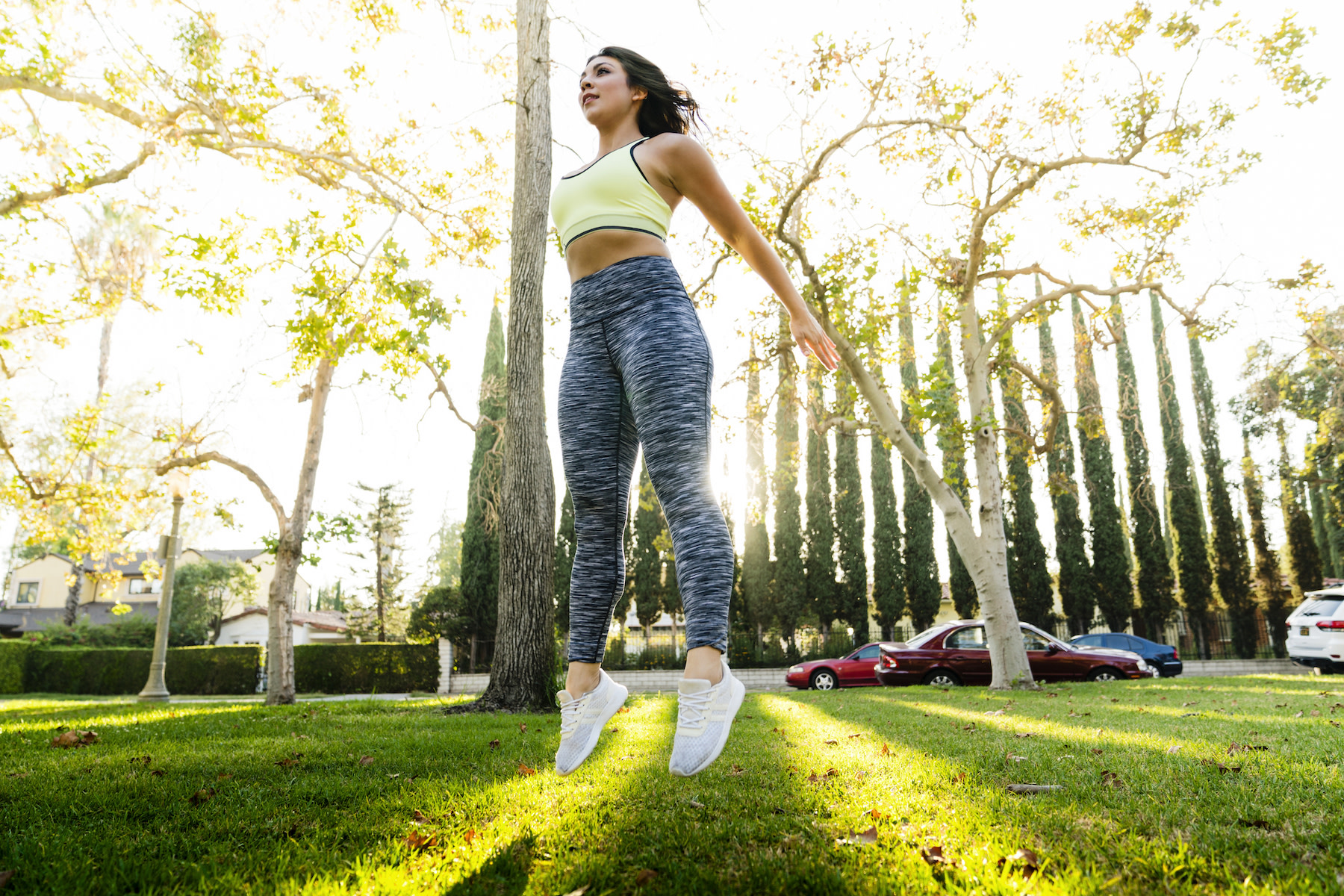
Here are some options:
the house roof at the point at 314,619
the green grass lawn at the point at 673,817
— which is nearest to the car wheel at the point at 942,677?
the green grass lawn at the point at 673,817

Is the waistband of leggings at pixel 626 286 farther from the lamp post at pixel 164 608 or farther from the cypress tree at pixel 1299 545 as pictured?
the cypress tree at pixel 1299 545

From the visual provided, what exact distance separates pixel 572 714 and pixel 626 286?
4.14ft

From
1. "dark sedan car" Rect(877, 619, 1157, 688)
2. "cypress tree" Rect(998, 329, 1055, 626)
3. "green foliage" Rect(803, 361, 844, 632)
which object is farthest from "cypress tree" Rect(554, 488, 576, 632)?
"cypress tree" Rect(998, 329, 1055, 626)

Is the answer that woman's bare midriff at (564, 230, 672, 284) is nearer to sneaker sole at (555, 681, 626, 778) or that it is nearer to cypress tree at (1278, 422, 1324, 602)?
sneaker sole at (555, 681, 626, 778)

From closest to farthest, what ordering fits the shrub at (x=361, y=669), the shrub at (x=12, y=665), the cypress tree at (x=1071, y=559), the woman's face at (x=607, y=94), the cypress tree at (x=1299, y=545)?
1. the woman's face at (x=607, y=94)
2. the shrub at (x=361, y=669)
3. the shrub at (x=12, y=665)
4. the cypress tree at (x=1071, y=559)
5. the cypress tree at (x=1299, y=545)

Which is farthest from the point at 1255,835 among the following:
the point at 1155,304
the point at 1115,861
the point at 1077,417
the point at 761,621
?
the point at 1155,304

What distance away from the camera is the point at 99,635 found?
89.8 ft

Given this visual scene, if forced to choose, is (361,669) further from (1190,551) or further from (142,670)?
(1190,551)

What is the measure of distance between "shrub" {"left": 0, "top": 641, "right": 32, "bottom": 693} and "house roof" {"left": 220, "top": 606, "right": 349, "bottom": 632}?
11.7 metres

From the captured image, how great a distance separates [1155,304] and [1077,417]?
837 inches

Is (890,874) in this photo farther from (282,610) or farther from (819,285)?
(282,610)

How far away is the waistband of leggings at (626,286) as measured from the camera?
2.08 meters

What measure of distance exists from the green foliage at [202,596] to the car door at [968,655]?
29.9 metres

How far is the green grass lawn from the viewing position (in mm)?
1457
